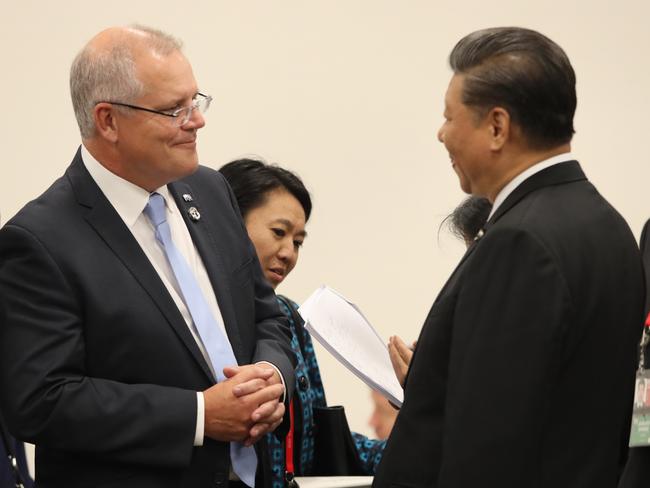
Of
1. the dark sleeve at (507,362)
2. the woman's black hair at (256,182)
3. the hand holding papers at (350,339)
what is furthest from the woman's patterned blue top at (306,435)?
the dark sleeve at (507,362)

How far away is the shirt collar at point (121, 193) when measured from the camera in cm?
225

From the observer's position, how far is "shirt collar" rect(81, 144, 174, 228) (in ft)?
7.38

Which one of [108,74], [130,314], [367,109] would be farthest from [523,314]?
[367,109]

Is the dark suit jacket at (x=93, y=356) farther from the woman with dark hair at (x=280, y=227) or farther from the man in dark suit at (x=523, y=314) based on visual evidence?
the woman with dark hair at (x=280, y=227)

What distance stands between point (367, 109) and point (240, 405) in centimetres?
246

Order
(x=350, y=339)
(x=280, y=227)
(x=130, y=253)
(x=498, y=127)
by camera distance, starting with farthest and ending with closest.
Answer: (x=280, y=227) → (x=350, y=339) → (x=130, y=253) → (x=498, y=127)

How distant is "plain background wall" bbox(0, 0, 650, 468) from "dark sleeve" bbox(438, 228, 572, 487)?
8.58 ft

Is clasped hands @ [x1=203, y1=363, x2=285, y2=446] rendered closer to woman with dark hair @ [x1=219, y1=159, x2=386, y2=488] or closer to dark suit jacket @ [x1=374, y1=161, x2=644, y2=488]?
dark suit jacket @ [x1=374, y1=161, x2=644, y2=488]

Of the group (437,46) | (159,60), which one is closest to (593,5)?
(437,46)

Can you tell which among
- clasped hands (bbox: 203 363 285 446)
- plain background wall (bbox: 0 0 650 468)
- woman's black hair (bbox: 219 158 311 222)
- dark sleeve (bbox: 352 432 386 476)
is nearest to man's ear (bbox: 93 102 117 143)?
clasped hands (bbox: 203 363 285 446)

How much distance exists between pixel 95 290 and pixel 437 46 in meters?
2.73

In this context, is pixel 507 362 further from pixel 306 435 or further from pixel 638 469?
pixel 306 435

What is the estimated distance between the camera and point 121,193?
88.7 inches

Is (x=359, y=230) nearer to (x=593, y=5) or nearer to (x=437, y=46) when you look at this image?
(x=437, y=46)
